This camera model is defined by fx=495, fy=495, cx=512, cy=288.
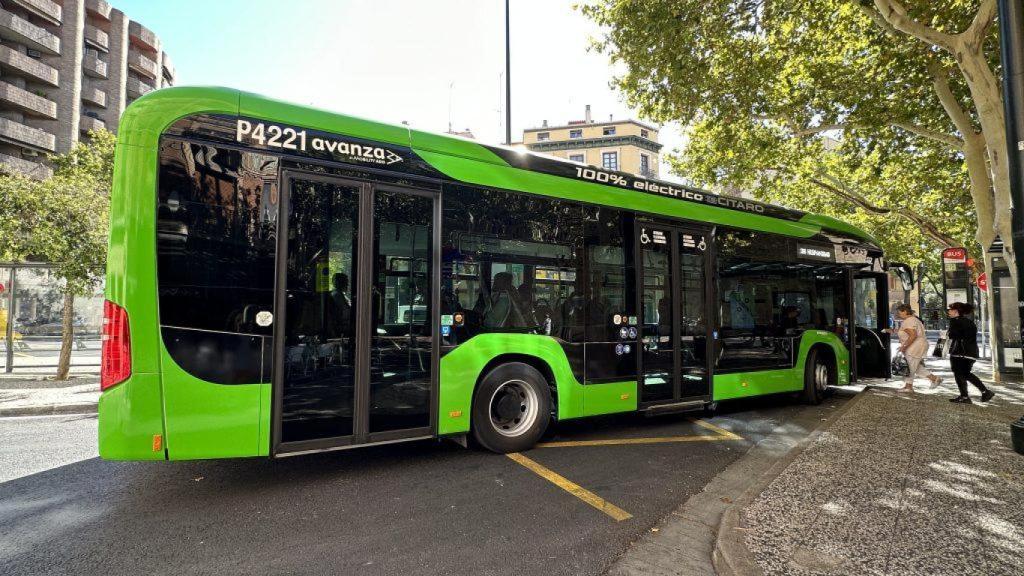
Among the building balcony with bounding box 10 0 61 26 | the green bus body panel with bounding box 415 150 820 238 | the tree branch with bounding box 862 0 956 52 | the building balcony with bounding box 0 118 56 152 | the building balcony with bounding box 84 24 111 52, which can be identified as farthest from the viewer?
the building balcony with bounding box 84 24 111 52

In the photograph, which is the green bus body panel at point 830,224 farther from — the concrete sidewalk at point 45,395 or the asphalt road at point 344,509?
the concrete sidewalk at point 45,395

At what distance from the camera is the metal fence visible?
11.6m

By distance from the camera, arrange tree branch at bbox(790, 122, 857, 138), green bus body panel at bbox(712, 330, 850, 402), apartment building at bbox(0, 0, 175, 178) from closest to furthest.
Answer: green bus body panel at bbox(712, 330, 850, 402) < tree branch at bbox(790, 122, 857, 138) < apartment building at bbox(0, 0, 175, 178)

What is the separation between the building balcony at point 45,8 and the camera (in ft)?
112

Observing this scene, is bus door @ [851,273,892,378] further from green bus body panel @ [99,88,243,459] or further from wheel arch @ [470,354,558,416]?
green bus body panel @ [99,88,243,459]


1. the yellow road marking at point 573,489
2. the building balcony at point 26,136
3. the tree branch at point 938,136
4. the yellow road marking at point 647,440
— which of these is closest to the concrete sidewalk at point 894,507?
the yellow road marking at point 573,489

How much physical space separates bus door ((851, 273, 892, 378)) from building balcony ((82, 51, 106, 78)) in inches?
2126

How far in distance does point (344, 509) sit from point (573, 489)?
1.90 meters

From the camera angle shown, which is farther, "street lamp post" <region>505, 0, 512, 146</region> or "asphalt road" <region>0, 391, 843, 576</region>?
"street lamp post" <region>505, 0, 512, 146</region>

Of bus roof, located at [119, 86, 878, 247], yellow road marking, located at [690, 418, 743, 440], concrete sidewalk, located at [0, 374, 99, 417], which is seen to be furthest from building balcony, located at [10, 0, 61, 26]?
yellow road marking, located at [690, 418, 743, 440]

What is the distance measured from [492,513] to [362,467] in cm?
174

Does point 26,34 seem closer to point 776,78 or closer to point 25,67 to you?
point 25,67

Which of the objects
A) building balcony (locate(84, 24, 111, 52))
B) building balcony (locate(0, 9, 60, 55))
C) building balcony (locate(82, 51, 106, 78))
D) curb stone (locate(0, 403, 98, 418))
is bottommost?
curb stone (locate(0, 403, 98, 418))

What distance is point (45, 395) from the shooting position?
8.97 m
